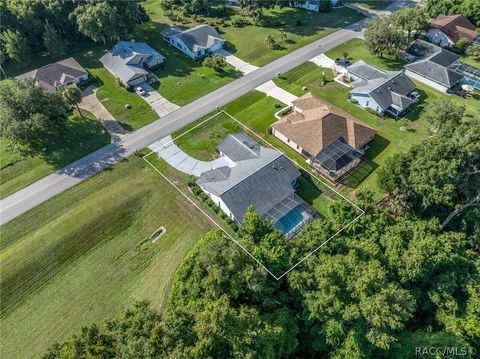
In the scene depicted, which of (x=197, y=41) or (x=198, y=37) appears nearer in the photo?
(x=197, y=41)

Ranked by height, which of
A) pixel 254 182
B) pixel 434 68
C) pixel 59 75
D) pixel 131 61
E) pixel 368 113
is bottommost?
pixel 368 113

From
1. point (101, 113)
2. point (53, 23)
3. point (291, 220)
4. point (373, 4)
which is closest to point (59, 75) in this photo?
point (101, 113)

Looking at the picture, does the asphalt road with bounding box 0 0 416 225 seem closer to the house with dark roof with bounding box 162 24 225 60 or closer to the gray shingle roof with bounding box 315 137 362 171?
the house with dark roof with bounding box 162 24 225 60

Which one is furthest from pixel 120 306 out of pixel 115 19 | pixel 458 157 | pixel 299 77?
pixel 115 19

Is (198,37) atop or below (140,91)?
atop

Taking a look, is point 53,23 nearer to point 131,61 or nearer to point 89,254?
point 131,61

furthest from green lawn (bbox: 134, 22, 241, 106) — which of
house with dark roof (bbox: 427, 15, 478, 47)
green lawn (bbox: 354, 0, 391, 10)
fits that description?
green lawn (bbox: 354, 0, 391, 10)

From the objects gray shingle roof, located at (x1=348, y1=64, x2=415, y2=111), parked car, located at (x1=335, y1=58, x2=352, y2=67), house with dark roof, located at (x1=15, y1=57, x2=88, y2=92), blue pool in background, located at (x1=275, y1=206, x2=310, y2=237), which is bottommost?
blue pool in background, located at (x1=275, y1=206, x2=310, y2=237)
